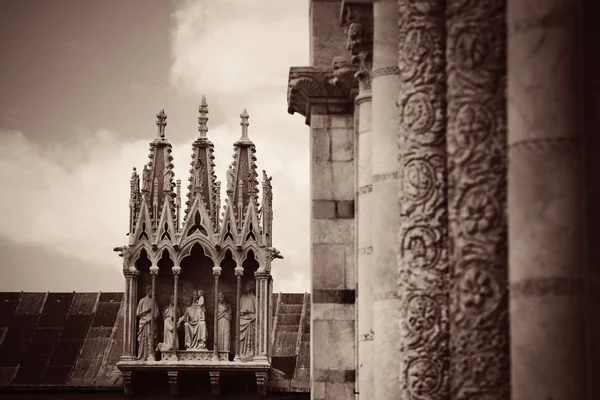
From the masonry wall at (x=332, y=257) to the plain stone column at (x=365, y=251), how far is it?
3.22 meters

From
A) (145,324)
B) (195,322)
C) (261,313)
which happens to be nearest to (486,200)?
A: (261,313)

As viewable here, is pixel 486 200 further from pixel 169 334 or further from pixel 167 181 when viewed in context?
pixel 167 181

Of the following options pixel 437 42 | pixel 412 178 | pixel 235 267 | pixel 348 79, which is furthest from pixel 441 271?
pixel 235 267

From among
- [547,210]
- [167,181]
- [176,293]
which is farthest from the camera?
[167,181]

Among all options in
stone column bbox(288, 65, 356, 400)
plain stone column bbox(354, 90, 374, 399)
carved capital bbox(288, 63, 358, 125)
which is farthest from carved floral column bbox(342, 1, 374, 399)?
stone column bbox(288, 65, 356, 400)

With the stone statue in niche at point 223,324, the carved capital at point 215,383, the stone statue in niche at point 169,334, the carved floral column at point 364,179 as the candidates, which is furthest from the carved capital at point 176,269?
the carved floral column at point 364,179

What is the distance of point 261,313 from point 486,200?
3270 cm

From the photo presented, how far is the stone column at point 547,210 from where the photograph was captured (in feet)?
42.5

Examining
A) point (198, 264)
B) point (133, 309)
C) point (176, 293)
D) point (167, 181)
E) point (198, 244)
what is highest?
point (167, 181)

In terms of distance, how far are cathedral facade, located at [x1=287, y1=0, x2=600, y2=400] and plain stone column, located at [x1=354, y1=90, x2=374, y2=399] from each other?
10.8 ft

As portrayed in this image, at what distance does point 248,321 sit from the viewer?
46656 mm

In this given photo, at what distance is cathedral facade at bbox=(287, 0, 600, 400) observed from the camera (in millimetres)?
13102

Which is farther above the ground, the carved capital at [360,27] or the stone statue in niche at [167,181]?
the stone statue in niche at [167,181]

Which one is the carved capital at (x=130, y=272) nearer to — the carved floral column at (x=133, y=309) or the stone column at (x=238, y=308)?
the carved floral column at (x=133, y=309)
